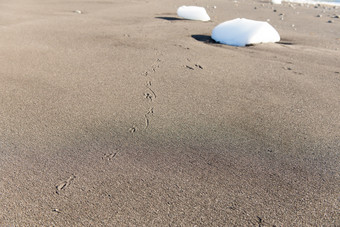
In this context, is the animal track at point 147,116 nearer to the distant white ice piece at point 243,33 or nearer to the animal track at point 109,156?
the animal track at point 109,156

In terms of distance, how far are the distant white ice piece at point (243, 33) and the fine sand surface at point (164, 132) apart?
14 centimetres

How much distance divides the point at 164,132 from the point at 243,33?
2.17m

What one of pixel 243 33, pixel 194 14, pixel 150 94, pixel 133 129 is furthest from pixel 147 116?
pixel 194 14

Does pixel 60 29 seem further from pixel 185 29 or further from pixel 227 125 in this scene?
pixel 227 125

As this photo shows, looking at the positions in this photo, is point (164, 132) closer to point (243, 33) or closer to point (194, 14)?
point (243, 33)

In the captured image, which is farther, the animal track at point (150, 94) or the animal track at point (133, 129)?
the animal track at point (150, 94)

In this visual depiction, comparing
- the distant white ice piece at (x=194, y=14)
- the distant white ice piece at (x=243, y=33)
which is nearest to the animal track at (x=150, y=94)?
the distant white ice piece at (x=243, y=33)

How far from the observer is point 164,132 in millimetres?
1883

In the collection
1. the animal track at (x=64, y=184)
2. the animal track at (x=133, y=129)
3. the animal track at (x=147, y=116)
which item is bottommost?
the animal track at (x=64, y=184)

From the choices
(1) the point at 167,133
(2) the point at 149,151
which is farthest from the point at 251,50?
(2) the point at 149,151

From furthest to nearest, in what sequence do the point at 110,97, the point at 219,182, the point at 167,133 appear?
1. the point at 110,97
2. the point at 167,133
3. the point at 219,182

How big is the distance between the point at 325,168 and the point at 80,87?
170 centimetres

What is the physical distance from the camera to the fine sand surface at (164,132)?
1.32m

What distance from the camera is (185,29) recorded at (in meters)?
4.28
